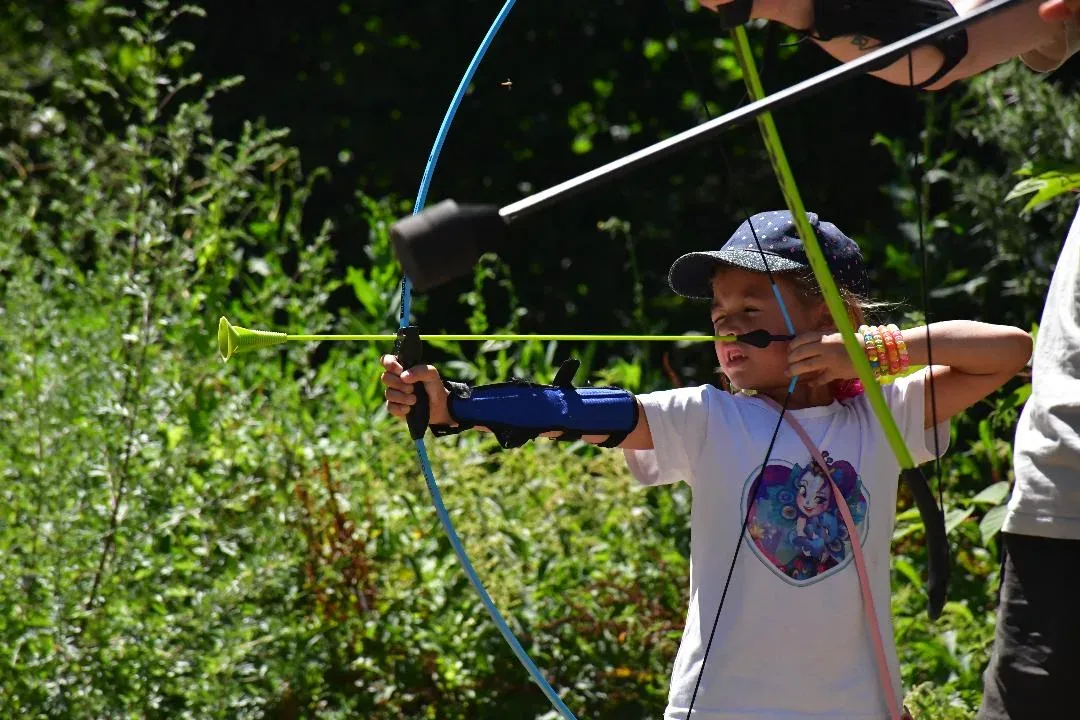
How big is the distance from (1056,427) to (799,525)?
1.31 ft

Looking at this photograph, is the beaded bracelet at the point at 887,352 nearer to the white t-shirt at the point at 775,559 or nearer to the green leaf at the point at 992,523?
the white t-shirt at the point at 775,559

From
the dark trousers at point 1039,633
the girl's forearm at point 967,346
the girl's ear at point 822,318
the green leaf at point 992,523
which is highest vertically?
the girl's ear at point 822,318

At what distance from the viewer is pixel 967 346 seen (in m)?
1.99

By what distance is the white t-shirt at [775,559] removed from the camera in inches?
76.0

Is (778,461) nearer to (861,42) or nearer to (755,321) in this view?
(755,321)

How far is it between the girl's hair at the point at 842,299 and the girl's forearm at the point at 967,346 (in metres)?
0.13

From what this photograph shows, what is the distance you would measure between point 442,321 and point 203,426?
1900mm

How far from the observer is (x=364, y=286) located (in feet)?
12.7

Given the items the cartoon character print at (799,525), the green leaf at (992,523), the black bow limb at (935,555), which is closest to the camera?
the black bow limb at (935,555)

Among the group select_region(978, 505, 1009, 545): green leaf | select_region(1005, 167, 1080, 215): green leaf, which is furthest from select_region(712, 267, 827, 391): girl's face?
select_region(978, 505, 1009, 545): green leaf

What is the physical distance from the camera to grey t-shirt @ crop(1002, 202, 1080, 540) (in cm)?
169

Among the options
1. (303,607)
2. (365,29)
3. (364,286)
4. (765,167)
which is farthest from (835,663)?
(365,29)

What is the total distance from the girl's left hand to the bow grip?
493 mm

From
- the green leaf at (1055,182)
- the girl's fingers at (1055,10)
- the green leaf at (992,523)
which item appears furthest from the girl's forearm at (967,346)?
the green leaf at (992,523)
